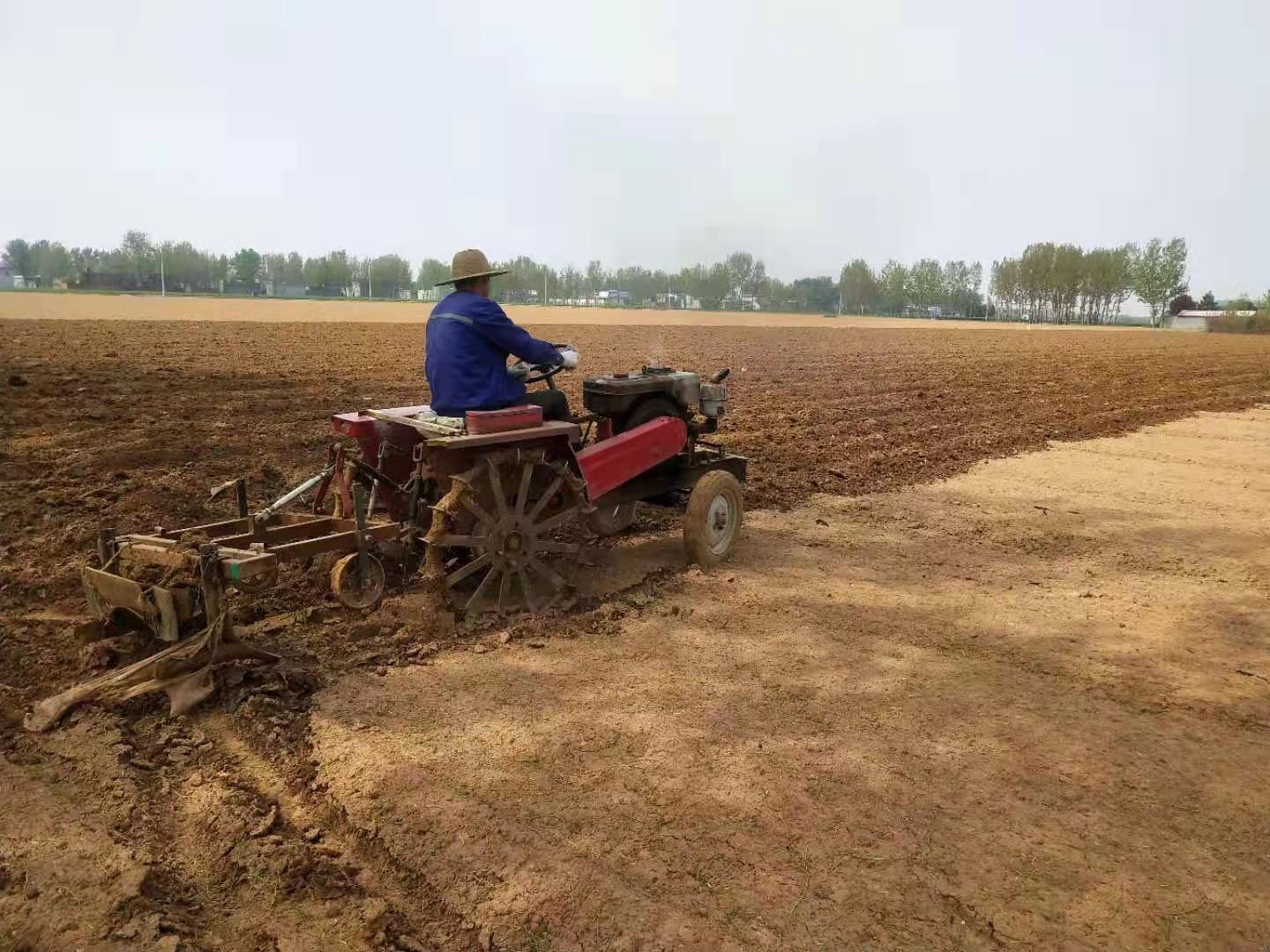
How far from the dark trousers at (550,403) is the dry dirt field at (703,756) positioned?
1.16 metres

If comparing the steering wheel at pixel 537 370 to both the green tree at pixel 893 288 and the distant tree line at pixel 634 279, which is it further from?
the green tree at pixel 893 288

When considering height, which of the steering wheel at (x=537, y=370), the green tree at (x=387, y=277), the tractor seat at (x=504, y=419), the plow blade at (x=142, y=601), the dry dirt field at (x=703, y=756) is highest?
the green tree at (x=387, y=277)

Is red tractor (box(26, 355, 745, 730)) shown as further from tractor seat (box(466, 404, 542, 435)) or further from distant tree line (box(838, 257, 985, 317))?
distant tree line (box(838, 257, 985, 317))

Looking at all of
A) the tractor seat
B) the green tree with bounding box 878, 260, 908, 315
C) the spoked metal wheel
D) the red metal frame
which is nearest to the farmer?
the tractor seat

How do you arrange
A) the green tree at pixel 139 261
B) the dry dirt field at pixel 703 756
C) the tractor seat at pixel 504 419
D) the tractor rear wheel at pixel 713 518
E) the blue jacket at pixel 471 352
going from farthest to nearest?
the green tree at pixel 139 261 → the tractor rear wheel at pixel 713 518 → the blue jacket at pixel 471 352 → the tractor seat at pixel 504 419 → the dry dirt field at pixel 703 756

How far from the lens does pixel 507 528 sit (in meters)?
4.71

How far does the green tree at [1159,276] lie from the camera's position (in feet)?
309

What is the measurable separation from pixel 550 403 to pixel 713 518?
1.51m

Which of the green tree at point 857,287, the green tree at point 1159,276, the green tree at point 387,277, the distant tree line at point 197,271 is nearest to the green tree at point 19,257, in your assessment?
the distant tree line at point 197,271

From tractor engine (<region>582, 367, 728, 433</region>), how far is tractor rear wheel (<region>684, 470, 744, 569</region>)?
492 mm

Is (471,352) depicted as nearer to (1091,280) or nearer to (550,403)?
(550,403)

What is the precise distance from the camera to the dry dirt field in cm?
261

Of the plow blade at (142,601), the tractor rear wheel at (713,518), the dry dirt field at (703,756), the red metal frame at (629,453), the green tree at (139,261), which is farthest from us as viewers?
the green tree at (139,261)

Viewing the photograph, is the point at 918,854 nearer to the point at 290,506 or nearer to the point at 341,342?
the point at 290,506
